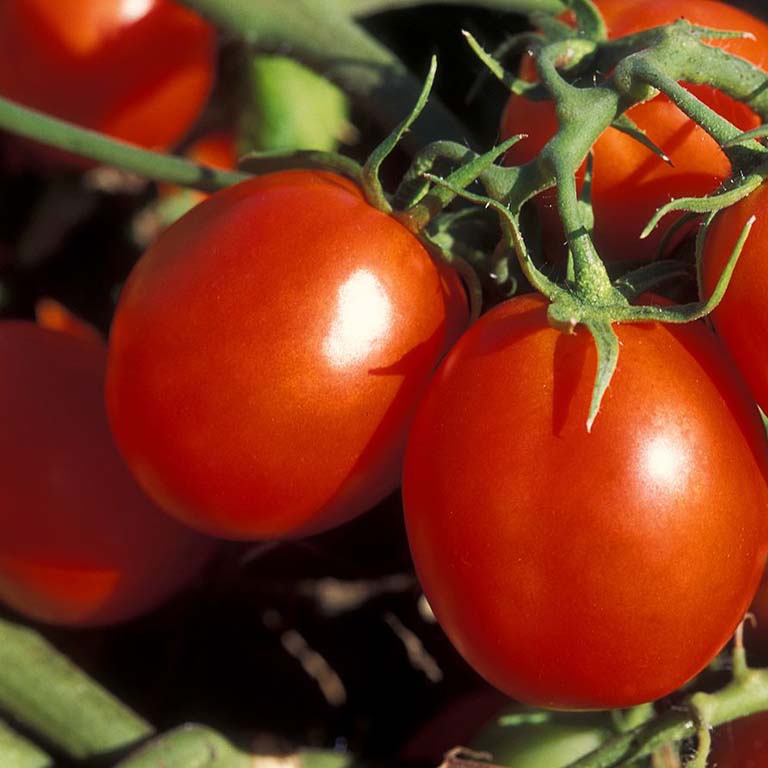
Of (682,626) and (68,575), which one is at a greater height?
(682,626)

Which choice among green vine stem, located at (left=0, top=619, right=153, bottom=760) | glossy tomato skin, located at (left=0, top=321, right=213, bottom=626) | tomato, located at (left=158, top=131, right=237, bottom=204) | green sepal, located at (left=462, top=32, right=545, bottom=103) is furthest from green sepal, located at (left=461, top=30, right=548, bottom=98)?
tomato, located at (left=158, top=131, right=237, bottom=204)

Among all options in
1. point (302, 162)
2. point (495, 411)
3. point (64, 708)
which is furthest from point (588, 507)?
point (64, 708)

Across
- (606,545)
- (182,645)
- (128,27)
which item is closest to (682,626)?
(606,545)

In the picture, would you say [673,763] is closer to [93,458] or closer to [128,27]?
[93,458]

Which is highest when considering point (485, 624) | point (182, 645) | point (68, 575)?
point (485, 624)

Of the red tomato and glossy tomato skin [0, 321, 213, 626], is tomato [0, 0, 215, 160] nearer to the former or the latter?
glossy tomato skin [0, 321, 213, 626]
